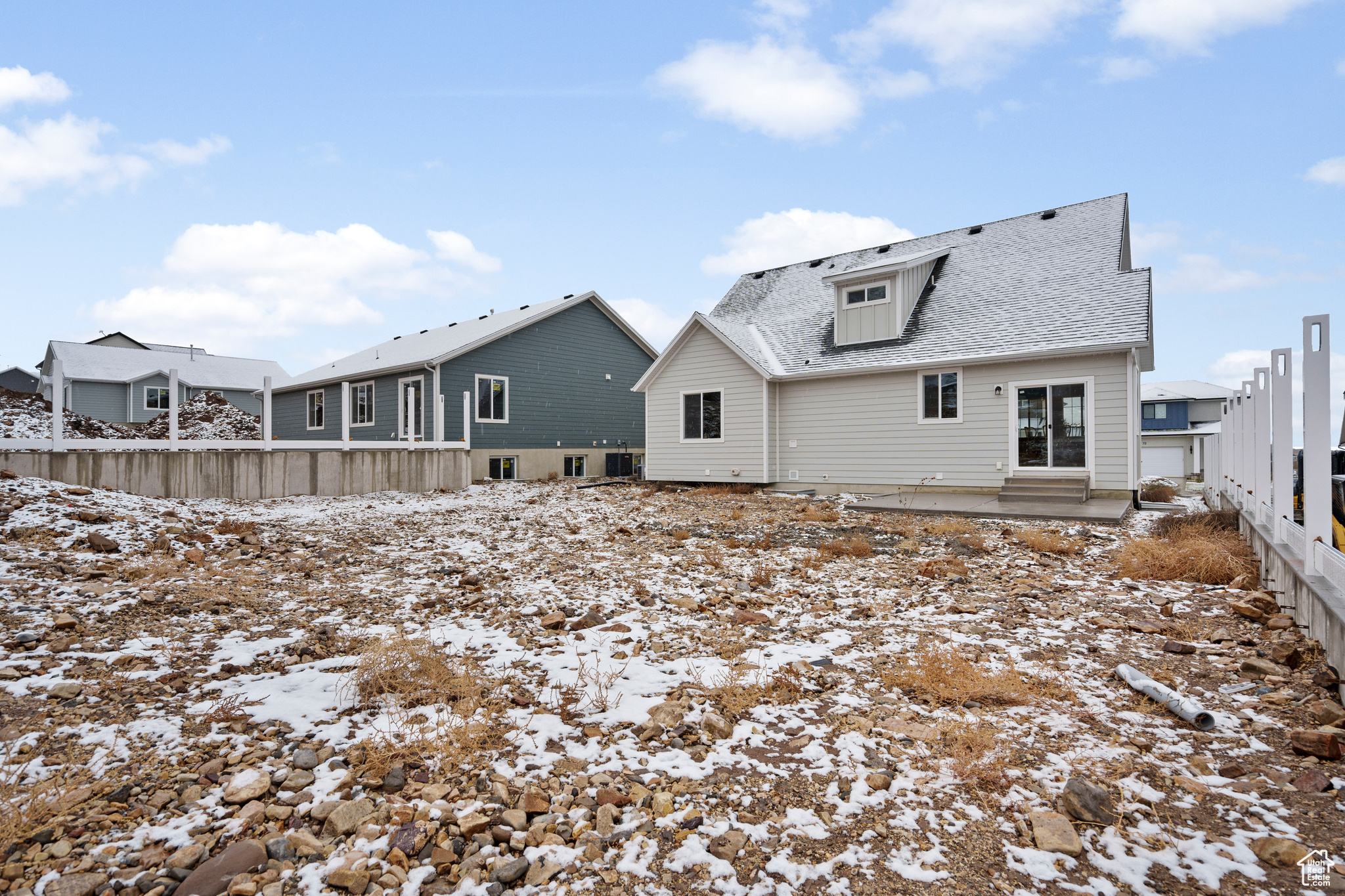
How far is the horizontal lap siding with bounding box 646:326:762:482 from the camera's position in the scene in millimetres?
15336

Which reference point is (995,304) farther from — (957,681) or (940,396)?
(957,681)

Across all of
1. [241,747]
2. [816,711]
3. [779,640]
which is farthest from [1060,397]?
[241,747]

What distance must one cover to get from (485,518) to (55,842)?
Result: 26.3ft

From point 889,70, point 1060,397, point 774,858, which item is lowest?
point 774,858

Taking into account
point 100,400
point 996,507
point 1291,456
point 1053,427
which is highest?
point 100,400

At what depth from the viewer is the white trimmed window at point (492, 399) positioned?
1855cm

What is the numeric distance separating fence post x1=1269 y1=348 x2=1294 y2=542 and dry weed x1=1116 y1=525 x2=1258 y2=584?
0.74m

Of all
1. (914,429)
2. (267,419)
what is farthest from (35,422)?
(914,429)

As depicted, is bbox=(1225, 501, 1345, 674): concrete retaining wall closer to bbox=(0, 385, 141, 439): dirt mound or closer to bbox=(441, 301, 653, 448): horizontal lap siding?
bbox=(441, 301, 653, 448): horizontal lap siding

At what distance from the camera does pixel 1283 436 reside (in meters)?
4.65

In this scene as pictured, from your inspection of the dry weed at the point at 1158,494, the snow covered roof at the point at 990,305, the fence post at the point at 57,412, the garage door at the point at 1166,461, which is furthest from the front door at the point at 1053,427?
the garage door at the point at 1166,461

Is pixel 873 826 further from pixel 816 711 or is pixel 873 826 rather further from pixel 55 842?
pixel 55 842

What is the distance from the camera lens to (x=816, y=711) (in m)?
A: 3.17

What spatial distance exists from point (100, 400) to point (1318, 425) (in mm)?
38969
